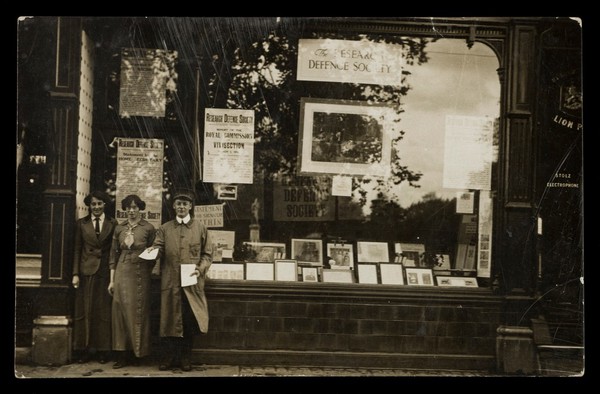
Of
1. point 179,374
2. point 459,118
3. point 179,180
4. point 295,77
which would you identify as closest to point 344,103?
point 295,77

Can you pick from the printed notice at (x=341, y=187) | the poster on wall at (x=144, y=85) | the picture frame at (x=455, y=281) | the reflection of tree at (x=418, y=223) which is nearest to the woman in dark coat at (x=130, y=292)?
the poster on wall at (x=144, y=85)

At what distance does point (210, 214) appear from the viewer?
7.95 m

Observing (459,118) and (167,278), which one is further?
(459,118)

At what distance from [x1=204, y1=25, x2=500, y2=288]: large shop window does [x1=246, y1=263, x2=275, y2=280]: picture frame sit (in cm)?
2

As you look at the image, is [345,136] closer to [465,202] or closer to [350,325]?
[465,202]

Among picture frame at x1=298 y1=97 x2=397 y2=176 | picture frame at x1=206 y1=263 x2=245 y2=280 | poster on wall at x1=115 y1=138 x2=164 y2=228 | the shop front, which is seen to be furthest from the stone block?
picture frame at x1=298 y1=97 x2=397 y2=176

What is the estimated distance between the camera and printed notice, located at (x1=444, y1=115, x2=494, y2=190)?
804 cm

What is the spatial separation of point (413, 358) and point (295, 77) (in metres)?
3.42

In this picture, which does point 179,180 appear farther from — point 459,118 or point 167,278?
point 459,118

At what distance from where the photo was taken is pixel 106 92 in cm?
791

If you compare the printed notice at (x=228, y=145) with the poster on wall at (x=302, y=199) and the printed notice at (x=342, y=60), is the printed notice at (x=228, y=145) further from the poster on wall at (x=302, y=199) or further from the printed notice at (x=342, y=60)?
the printed notice at (x=342, y=60)

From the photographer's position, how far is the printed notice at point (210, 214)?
26.0ft

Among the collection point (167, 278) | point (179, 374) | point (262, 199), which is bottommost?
point (179, 374)

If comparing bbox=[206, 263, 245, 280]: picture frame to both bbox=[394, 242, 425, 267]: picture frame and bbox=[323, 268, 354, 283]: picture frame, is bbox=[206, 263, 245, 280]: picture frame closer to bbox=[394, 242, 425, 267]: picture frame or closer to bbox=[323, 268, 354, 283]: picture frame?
bbox=[323, 268, 354, 283]: picture frame
